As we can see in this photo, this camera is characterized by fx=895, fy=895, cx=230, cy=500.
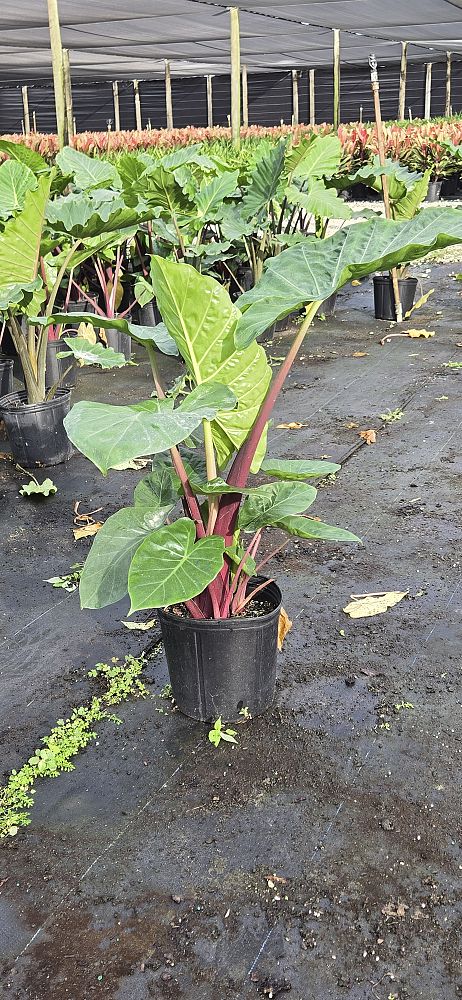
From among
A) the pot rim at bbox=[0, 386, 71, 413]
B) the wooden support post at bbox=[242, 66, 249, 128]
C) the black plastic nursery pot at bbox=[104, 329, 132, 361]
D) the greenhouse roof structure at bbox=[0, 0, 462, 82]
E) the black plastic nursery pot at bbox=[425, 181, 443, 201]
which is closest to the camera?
the pot rim at bbox=[0, 386, 71, 413]

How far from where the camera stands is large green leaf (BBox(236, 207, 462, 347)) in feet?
4.73

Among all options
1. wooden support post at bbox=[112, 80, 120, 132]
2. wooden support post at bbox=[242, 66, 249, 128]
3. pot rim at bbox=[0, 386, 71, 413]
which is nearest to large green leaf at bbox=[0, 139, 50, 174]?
pot rim at bbox=[0, 386, 71, 413]

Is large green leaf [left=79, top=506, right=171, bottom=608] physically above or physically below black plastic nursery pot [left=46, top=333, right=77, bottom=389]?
above

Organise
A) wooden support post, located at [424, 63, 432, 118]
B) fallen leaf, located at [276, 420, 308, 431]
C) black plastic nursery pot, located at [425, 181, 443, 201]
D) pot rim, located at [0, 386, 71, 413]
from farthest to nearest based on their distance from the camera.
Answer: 1. wooden support post, located at [424, 63, 432, 118]
2. black plastic nursery pot, located at [425, 181, 443, 201]
3. fallen leaf, located at [276, 420, 308, 431]
4. pot rim, located at [0, 386, 71, 413]

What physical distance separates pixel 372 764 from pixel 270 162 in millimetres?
3000

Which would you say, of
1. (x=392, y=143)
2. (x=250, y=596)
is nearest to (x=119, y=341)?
(x=250, y=596)

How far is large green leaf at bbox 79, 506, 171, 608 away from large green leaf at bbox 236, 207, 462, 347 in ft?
1.56

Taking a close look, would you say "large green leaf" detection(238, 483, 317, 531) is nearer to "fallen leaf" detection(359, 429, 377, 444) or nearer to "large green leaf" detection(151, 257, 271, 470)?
"large green leaf" detection(151, 257, 271, 470)

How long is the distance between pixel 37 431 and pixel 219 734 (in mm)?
1837

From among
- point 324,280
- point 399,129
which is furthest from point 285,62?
point 324,280

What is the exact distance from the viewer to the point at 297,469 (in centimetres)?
176

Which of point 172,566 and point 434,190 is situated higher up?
point 434,190

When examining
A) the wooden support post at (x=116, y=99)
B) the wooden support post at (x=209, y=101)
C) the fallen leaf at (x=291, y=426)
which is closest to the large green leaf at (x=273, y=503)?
the fallen leaf at (x=291, y=426)

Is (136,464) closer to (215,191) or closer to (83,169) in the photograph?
(83,169)
